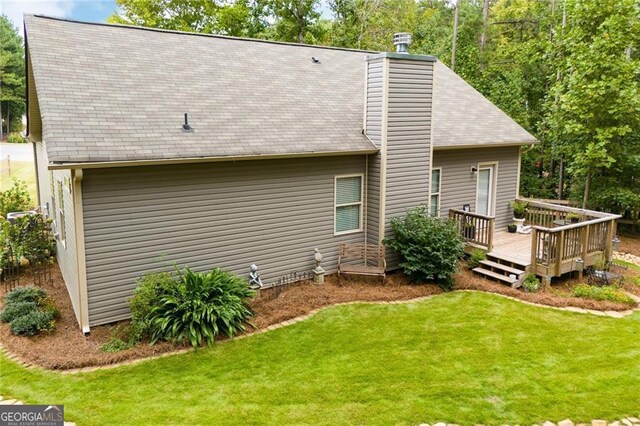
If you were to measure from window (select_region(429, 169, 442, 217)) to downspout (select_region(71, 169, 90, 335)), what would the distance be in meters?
8.02

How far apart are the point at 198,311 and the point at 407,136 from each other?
19.2 feet

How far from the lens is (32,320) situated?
7.87 meters

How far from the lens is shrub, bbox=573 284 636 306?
31.8 ft

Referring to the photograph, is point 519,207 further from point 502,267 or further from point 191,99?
point 191,99

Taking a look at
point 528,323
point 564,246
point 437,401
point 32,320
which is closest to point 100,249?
point 32,320

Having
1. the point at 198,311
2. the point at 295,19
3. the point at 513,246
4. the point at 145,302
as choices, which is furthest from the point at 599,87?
the point at 295,19

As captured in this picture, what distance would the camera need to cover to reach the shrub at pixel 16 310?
8.16m

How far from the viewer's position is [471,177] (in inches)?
516

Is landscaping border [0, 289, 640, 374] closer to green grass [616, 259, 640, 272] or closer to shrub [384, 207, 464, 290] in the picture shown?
shrub [384, 207, 464, 290]

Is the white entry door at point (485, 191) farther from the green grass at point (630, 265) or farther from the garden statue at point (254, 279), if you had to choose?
the garden statue at point (254, 279)

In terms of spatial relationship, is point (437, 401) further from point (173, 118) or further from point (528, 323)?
point (173, 118)

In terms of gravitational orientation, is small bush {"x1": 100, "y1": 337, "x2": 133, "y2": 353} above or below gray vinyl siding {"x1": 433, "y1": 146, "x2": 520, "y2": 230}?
below

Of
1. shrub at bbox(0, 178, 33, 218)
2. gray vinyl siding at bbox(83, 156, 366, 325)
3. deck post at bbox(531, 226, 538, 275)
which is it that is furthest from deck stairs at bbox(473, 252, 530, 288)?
shrub at bbox(0, 178, 33, 218)

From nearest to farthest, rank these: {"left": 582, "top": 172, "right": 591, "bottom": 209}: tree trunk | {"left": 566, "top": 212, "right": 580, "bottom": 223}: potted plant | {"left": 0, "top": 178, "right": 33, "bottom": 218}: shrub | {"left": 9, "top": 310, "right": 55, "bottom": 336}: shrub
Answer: {"left": 9, "top": 310, "right": 55, "bottom": 336}: shrub → {"left": 566, "top": 212, "right": 580, "bottom": 223}: potted plant → {"left": 0, "top": 178, "right": 33, "bottom": 218}: shrub → {"left": 582, "top": 172, "right": 591, "bottom": 209}: tree trunk
